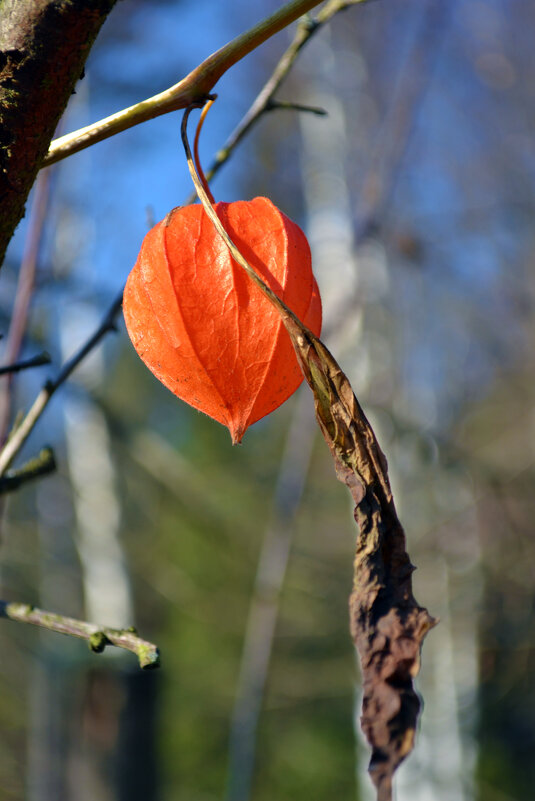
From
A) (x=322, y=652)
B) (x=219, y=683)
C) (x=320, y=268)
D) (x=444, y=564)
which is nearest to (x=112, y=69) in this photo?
(x=320, y=268)

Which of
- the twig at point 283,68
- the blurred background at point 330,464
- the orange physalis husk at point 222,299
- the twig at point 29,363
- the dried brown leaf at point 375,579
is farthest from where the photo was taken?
the blurred background at point 330,464

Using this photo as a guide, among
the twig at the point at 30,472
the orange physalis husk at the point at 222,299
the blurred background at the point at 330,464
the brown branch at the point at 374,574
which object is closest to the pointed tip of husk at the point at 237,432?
the orange physalis husk at the point at 222,299

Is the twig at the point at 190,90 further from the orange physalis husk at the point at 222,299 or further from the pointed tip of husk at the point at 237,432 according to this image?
the pointed tip of husk at the point at 237,432

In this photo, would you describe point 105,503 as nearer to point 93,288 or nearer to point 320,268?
point 93,288

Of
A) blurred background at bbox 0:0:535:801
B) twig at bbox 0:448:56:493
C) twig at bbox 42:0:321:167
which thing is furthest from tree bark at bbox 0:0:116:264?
blurred background at bbox 0:0:535:801

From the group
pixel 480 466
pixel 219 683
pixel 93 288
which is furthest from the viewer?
pixel 219 683

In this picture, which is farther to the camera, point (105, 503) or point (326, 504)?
point (326, 504)

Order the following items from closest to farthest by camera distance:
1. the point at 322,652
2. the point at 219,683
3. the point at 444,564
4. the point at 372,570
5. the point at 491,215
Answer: the point at 372,570 → the point at 444,564 → the point at 491,215 → the point at 322,652 → the point at 219,683

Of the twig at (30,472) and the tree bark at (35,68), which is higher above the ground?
the tree bark at (35,68)
